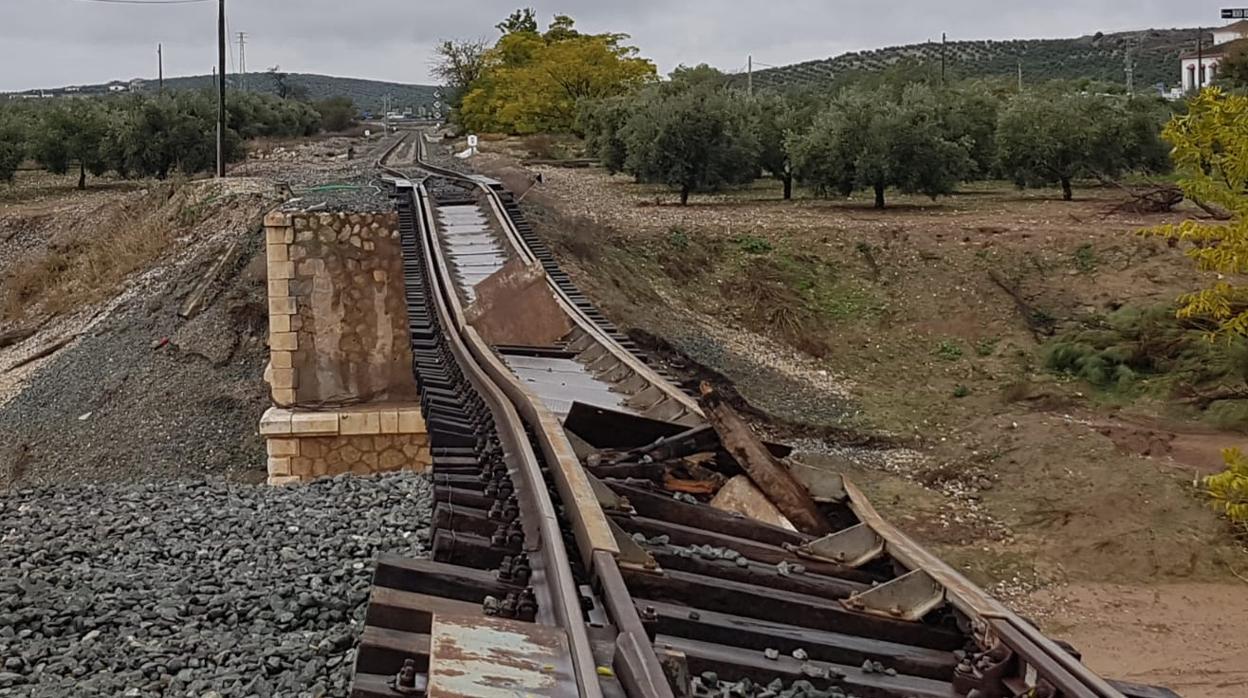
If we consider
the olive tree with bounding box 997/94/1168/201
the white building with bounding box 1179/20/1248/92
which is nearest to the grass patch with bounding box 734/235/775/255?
the olive tree with bounding box 997/94/1168/201

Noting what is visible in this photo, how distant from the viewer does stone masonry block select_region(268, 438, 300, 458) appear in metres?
16.0

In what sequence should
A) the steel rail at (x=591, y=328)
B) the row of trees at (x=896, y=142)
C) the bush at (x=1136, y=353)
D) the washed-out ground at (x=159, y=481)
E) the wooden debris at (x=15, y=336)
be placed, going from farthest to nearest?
the row of trees at (x=896, y=142), the wooden debris at (x=15, y=336), the bush at (x=1136, y=353), the steel rail at (x=591, y=328), the washed-out ground at (x=159, y=481)

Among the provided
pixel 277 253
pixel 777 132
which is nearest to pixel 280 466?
pixel 277 253

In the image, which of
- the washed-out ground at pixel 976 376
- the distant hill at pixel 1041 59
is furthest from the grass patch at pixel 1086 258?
the distant hill at pixel 1041 59

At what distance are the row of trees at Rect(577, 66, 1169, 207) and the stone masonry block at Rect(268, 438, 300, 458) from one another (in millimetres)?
17175

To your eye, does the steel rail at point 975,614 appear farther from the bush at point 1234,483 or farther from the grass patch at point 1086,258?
the grass patch at point 1086,258

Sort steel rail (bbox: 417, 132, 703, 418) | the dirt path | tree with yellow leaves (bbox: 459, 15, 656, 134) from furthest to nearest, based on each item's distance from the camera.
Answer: tree with yellow leaves (bbox: 459, 15, 656, 134) → the dirt path → steel rail (bbox: 417, 132, 703, 418)

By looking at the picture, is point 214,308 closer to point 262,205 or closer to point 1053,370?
point 262,205

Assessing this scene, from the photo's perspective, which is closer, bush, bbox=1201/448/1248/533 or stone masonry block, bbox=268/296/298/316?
bush, bbox=1201/448/1248/533

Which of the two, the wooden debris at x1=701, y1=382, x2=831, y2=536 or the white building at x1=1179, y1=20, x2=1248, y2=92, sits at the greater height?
the white building at x1=1179, y1=20, x2=1248, y2=92

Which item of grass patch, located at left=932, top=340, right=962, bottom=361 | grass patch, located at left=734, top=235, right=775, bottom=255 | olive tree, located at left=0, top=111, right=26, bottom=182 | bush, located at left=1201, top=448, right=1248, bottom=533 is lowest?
bush, located at left=1201, top=448, right=1248, bottom=533

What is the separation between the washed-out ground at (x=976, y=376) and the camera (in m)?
12.5

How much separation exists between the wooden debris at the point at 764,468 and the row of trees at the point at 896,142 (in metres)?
24.3

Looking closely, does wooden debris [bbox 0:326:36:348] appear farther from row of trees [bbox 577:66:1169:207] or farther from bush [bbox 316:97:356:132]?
bush [bbox 316:97:356:132]
